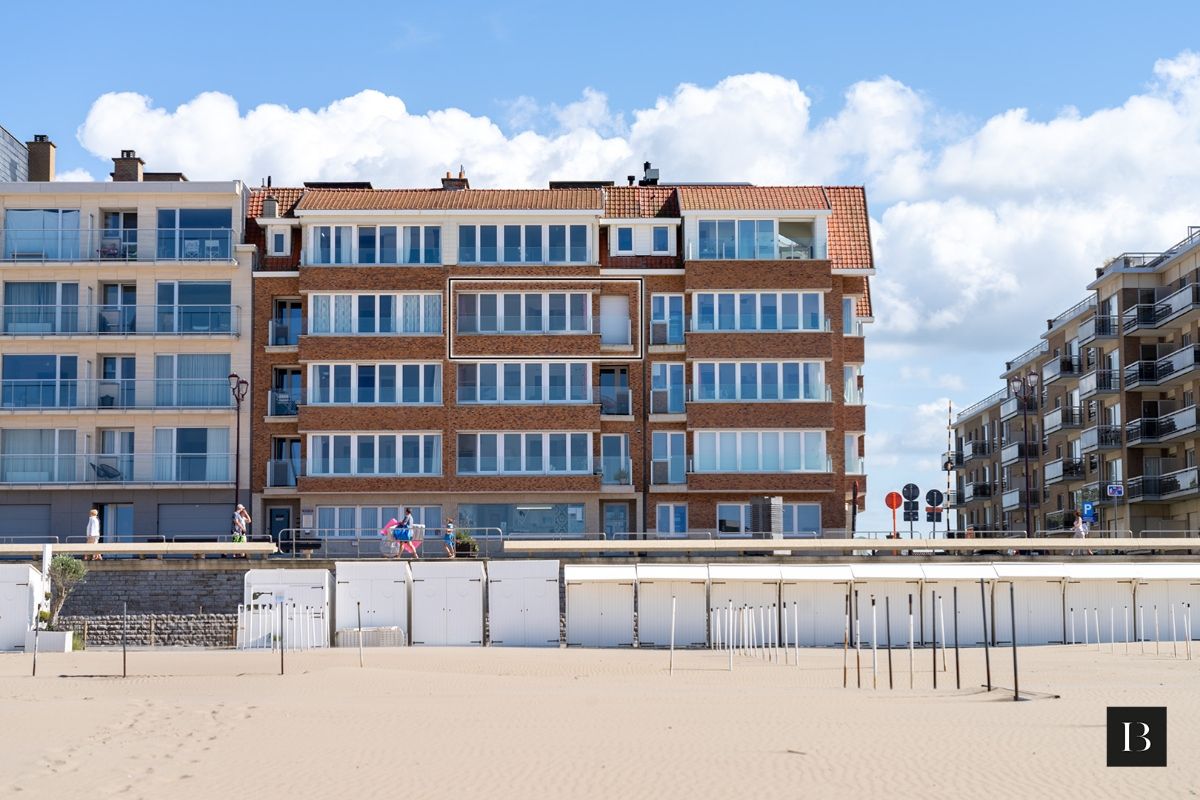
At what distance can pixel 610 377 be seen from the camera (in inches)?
2544

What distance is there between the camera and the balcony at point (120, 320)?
6450 centimetres

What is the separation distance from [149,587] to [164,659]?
439 inches

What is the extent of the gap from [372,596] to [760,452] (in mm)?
18793

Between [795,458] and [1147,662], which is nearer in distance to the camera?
[1147,662]

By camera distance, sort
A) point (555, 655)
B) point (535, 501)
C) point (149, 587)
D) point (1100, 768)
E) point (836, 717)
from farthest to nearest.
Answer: point (535, 501) < point (149, 587) < point (555, 655) < point (836, 717) < point (1100, 768)

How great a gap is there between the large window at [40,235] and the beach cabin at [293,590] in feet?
70.2

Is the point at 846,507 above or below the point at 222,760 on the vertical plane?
above

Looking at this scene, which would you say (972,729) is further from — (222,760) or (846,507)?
(846,507)

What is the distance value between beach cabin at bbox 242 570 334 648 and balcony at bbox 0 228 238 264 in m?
19.1

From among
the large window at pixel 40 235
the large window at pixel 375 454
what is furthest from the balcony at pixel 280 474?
the large window at pixel 40 235

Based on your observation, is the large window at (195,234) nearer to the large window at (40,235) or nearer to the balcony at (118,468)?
the large window at (40,235)

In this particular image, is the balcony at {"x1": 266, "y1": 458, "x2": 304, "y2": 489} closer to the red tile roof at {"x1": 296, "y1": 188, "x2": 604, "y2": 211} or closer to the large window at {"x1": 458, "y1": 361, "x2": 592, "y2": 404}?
the large window at {"x1": 458, "y1": 361, "x2": 592, "y2": 404}

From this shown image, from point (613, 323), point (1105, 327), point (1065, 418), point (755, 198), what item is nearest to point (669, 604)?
point (613, 323)

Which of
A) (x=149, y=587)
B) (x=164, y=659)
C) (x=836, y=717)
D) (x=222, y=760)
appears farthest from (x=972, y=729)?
(x=149, y=587)
